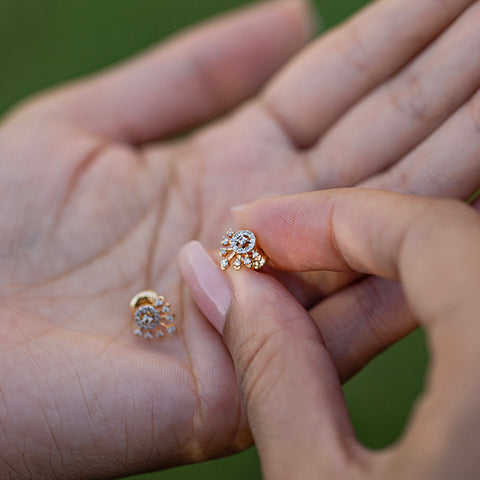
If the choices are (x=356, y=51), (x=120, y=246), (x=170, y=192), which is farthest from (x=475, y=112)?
(x=120, y=246)

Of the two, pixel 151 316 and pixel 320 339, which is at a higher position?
pixel 151 316

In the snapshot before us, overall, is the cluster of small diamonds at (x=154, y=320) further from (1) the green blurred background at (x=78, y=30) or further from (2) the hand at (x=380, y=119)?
(1) the green blurred background at (x=78, y=30)

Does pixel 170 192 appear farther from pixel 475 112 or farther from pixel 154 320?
pixel 475 112

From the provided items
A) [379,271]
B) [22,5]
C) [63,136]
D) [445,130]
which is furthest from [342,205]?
[22,5]

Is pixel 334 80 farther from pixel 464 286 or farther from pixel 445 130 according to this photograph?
pixel 464 286

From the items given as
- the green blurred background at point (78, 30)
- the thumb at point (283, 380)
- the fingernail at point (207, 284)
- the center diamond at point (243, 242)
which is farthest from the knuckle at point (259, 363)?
the green blurred background at point (78, 30)

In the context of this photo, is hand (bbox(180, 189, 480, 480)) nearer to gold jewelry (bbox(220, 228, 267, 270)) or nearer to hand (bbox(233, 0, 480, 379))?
gold jewelry (bbox(220, 228, 267, 270))

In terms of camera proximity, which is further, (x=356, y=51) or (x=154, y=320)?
(x=356, y=51)
